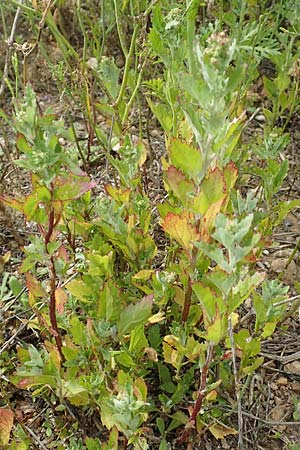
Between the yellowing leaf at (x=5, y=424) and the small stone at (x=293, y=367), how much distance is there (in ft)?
2.38

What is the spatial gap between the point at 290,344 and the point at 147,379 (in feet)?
1.39

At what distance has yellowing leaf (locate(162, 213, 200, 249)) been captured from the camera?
3.75ft

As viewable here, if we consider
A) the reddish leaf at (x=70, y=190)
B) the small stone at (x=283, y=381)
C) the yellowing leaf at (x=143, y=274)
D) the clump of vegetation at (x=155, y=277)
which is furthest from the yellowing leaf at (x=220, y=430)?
the reddish leaf at (x=70, y=190)

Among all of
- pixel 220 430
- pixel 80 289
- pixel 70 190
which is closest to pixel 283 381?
pixel 220 430

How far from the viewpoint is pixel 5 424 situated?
1.34 metres

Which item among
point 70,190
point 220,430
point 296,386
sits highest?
point 70,190

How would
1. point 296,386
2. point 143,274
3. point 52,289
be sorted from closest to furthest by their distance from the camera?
1. point 52,289
2. point 143,274
3. point 296,386

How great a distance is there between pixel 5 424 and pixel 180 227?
2.01ft

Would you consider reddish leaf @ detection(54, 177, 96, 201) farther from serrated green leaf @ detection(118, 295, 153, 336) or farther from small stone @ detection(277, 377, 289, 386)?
small stone @ detection(277, 377, 289, 386)

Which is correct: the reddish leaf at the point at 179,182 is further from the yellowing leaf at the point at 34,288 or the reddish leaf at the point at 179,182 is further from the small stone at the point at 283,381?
the small stone at the point at 283,381

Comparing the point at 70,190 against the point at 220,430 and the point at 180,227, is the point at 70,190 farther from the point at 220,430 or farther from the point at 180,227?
the point at 220,430

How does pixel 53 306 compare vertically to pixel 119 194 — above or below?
below

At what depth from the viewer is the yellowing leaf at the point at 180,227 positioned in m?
1.14

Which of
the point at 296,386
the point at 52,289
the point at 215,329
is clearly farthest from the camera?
the point at 296,386
